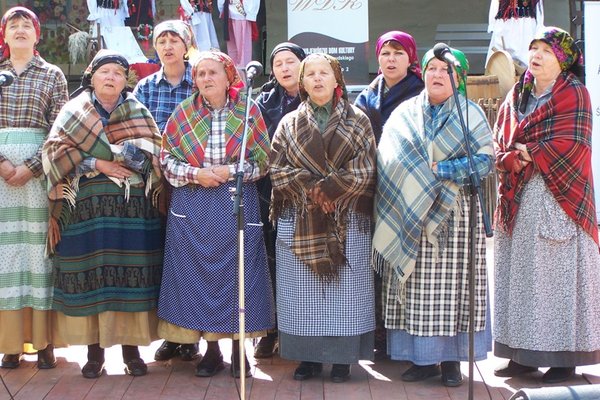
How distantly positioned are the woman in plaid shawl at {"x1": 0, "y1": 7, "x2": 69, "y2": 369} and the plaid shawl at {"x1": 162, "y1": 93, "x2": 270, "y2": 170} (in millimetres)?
736

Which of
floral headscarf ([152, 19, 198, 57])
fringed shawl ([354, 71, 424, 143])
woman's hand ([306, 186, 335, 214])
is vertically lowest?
woman's hand ([306, 186, 335, 214])

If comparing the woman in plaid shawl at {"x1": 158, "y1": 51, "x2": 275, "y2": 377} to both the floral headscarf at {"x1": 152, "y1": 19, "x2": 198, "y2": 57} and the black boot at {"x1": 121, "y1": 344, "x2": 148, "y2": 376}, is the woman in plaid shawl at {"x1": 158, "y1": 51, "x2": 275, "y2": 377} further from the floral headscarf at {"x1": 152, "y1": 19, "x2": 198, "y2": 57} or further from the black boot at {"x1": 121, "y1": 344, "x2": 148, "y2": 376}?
the floral headscarf at {"x1": 152, "y1": 19, "x2": 198, "y2": 57}

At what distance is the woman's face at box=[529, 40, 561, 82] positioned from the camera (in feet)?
15.1

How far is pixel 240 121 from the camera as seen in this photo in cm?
484

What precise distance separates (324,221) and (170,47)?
4.54 ft

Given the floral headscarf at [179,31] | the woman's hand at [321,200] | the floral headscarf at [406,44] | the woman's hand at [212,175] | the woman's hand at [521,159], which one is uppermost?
the floral headscarf at [179,31]

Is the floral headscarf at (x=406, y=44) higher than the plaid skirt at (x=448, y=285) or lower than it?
higher

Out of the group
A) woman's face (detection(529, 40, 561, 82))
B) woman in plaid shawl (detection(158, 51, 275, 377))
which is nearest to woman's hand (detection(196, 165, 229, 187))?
woman in plaid shawl (detection(158, 51, 275, 377))

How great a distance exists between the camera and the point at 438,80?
181 inches

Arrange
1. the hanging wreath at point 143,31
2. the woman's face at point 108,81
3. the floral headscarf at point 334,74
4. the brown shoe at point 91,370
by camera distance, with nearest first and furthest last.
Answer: the floral headscarf at point 334,74
the woman's face at point 108,81
the brown shoe at point 91,370
the hanging wreath at point 143,31

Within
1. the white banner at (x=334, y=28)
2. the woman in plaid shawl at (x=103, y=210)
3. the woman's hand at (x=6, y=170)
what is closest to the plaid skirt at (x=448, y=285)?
the woman in plaid shawl at (x=103, y=210)

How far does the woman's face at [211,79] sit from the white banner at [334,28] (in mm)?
4172

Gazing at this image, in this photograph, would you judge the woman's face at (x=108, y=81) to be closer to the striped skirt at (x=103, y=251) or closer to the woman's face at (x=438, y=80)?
the striped skirt at (x=103, y=251)

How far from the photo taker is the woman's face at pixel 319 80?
183 inches
